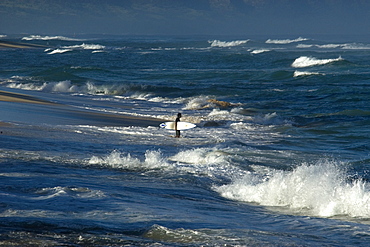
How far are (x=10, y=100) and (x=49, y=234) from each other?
14732 mm

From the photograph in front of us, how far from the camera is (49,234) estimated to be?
630 centimetres

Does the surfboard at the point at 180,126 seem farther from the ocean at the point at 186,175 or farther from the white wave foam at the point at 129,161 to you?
the white wave foam at the point at 129,161

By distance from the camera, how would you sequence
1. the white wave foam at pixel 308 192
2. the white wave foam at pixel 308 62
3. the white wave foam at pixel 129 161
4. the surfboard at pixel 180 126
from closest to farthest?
1. the white wave foam at pixel 308 192
2. the white wave foam at pixel 129 161
3. the surfboard at pixel 180 126
4. the white wave foam at pixel 308 62

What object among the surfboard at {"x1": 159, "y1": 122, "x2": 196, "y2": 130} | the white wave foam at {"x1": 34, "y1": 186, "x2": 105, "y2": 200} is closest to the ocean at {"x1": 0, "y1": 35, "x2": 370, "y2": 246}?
the white wave foam at {"x1": 34, "y1": 186, "x2": 105, "y2": 200}

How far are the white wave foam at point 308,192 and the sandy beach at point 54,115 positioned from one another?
7427mm

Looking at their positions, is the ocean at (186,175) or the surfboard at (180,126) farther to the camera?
the surfboard at (180,126)

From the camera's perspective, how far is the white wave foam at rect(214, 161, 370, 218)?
8.36 metres

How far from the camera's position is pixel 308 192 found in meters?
9.04

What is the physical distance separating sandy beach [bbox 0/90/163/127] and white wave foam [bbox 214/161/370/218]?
24.4ft

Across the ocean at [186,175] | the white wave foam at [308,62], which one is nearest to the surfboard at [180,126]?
the ocean at [186,175]

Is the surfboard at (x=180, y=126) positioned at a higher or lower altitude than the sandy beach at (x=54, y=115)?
lower

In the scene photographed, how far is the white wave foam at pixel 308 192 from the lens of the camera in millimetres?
8359

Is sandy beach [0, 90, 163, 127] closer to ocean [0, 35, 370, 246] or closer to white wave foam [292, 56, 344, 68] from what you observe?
ocean [0, 35, 370, 246]

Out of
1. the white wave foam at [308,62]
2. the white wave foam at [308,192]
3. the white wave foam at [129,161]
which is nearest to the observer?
the white wave foam at [308,192]
